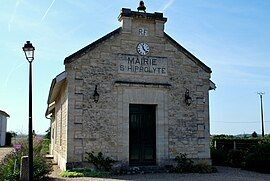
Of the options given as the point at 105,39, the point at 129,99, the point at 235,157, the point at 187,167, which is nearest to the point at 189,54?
the point at 129,99

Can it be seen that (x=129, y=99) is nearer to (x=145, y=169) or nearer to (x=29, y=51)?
(x=145, y=169)

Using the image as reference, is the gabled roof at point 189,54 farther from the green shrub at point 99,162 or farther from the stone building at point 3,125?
the stone building at point 3,125

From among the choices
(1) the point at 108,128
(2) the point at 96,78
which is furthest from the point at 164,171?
(2) the point at 96,78

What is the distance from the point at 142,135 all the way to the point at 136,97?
1.53m

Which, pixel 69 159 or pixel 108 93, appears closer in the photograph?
pixel 69 159

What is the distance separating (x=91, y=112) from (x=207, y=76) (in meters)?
5.18

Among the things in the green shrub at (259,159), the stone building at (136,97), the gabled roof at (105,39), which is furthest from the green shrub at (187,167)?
the gabled roof at (105,39)

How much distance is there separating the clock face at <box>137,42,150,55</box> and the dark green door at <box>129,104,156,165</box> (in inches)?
81.9

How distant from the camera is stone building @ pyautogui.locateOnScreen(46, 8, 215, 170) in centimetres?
1284

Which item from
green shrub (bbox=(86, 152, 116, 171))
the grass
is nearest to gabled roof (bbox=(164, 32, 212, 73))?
green shrub (bbox=(86, 152, 116, 171))

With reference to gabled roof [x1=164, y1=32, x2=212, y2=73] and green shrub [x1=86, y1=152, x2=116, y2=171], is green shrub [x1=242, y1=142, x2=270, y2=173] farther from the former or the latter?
green shrub [x1=86, y1=152, x2=116, y2=171]

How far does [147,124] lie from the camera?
13938mm

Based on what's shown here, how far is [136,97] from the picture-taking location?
1358 cm

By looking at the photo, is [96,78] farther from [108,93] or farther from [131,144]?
[131,144]
